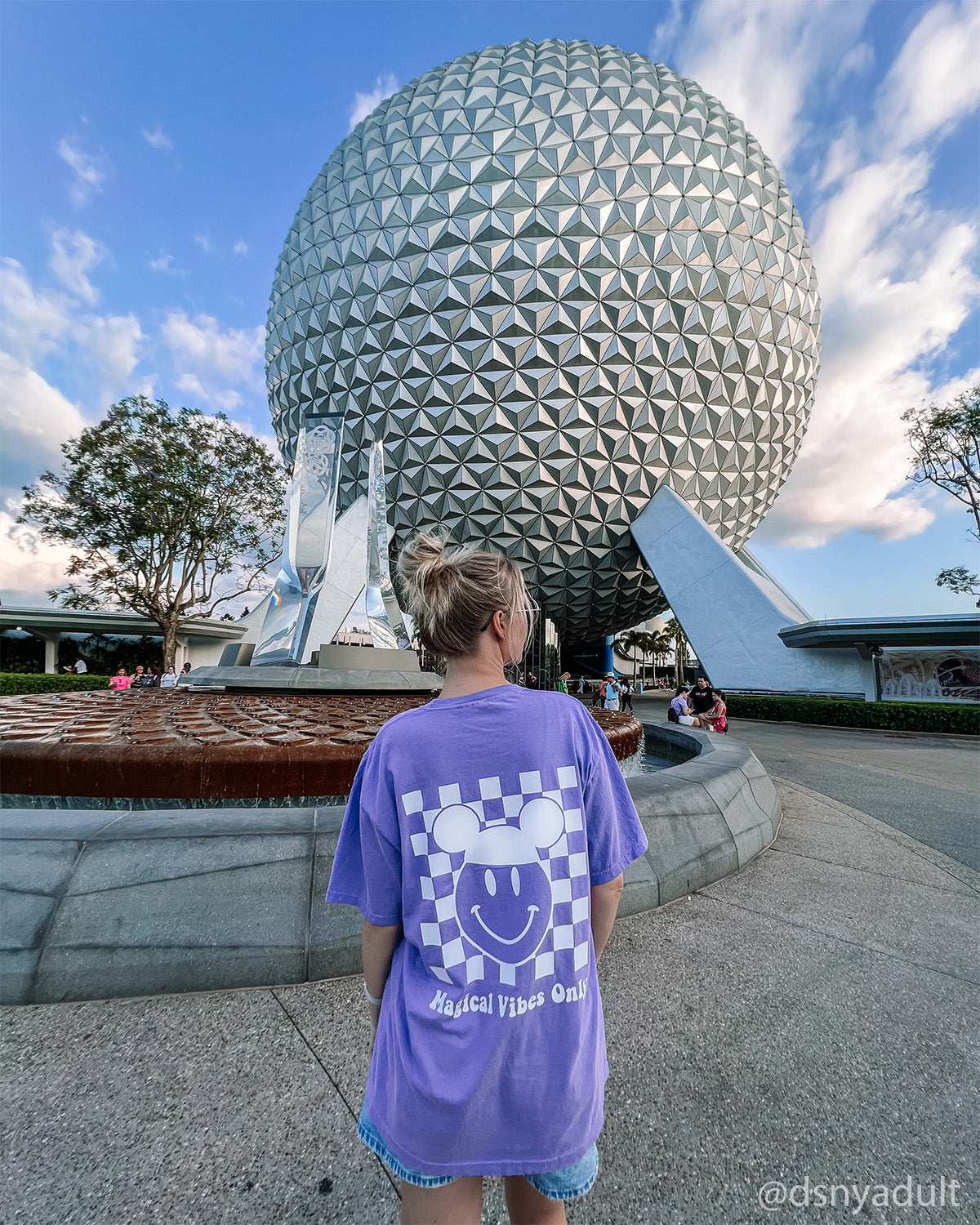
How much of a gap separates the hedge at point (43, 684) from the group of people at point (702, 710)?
18.6 m

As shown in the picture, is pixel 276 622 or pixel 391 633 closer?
pixel 276 622

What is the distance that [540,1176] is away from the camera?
0.92m

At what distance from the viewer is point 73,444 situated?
18797 millimetres

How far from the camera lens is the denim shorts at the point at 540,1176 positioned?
0.85 meters

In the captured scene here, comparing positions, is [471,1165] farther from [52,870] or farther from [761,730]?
[761,730]

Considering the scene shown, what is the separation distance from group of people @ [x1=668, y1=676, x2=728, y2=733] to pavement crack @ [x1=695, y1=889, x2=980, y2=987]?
6.45m

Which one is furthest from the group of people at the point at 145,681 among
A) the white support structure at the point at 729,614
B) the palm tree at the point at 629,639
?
the palm tree at the point at 629,639

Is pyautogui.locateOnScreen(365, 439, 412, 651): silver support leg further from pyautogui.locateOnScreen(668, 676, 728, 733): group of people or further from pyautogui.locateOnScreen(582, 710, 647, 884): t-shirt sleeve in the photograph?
pyautogui.locateOnScreen(582, 710, 647, 884): t-shirt sleeve

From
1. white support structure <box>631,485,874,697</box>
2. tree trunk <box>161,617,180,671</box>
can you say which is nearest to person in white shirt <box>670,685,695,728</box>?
white support structure <box>631,485,874,697</box>

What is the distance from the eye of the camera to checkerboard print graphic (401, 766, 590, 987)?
2.93 feet

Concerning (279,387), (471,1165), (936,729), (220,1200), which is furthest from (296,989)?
(279,387)

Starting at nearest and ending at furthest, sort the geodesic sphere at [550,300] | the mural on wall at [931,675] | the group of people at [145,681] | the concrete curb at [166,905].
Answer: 1. the concrete curb at [166,905]
2. the group of people at [145,681]
3. the mural on wall at [931,675]
4. the geodesic sphere at [550,300]

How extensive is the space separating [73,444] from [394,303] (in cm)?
1235

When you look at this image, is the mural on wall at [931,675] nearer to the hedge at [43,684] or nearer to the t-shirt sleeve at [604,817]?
the t-shirt sleeve at [604,817]
